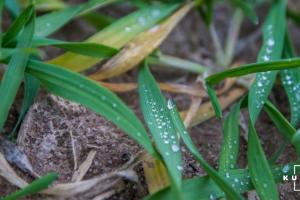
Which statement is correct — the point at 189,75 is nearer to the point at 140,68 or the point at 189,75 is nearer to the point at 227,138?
the point at 140,68

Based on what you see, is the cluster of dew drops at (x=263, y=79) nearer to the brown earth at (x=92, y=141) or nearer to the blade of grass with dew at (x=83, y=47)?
the brown earth at (x=92, y=141)

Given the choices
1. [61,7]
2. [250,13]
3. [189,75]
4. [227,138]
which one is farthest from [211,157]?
[61,7]

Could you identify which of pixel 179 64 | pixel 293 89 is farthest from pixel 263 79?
pixel 179 64

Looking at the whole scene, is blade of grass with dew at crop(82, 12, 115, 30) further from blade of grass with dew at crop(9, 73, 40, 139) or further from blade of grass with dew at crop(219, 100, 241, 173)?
blade of grass with dew at crop(219, 100, 241, 173)

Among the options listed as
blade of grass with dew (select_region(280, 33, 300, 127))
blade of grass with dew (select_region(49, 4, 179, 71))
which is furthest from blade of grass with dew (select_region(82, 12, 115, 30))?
blade of grass with dew (select_region(280, 33, 300, 127))

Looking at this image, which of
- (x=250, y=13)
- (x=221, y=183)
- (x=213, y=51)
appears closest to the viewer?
(x=221, y=183)

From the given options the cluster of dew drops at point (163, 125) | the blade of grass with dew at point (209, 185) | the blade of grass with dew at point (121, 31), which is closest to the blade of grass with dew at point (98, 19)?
the blade of grass with dew at point (121, 31)
